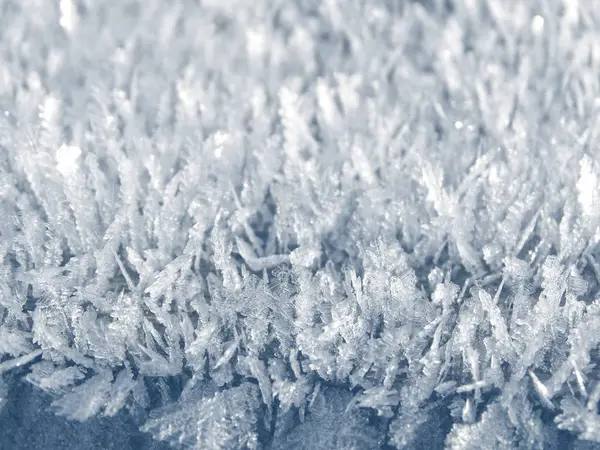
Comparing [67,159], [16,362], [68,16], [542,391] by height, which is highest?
[68,16]

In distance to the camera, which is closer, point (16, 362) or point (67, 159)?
point (16, 362)

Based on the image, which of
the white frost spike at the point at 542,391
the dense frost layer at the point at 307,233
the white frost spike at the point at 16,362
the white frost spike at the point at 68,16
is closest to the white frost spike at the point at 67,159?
the dense frost layer at the point at 307,233

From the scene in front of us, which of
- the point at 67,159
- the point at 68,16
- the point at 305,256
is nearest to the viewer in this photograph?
the point at 305,256

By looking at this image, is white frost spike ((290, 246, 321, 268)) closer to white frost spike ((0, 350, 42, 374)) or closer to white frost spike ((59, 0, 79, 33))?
white frost spike ((0, 350, 42, 374))

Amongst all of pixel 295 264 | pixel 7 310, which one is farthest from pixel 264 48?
pixel 7 310

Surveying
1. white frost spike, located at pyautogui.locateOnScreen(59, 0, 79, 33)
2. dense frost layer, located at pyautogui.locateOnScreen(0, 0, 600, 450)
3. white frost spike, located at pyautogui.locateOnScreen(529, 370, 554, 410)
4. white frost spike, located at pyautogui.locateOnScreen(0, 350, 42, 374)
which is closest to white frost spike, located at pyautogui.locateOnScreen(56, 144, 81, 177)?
dense frost layer, located at pyautogui.locateOnScreen(0, 0, 600, 450)

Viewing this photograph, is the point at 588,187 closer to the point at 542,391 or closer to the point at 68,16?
the point at 542,391

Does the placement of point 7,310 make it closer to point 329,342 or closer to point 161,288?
point 161,288

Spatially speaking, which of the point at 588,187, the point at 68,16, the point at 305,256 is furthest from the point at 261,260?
the point at 68,16
